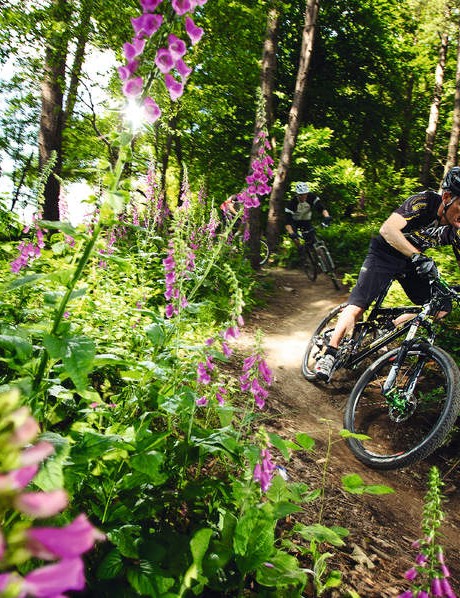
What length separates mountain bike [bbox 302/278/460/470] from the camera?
3389 mm

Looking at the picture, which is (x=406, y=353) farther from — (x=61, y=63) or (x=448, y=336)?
(x=61, y=63)

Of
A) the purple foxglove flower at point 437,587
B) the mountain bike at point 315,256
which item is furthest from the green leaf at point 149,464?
the mountain bike at point 315,256

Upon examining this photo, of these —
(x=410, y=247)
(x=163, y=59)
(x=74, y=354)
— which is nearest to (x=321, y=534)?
(x=74, y=354)

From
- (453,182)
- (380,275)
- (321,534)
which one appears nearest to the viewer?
(321,534)

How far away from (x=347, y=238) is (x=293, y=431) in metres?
11.6

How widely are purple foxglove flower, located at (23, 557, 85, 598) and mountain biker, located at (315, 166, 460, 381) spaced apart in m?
4.02

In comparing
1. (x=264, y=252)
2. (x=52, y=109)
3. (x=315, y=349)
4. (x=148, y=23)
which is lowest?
(x=315, y=349)

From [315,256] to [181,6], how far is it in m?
10.6

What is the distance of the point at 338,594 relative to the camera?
201 cm

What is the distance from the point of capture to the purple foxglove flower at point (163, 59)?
1463mm

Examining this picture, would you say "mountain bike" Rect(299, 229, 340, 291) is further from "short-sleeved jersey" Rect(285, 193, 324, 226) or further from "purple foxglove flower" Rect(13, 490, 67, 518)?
"purple foxglove flower" Rect(13, 490, 67, 518)

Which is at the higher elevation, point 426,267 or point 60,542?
point 60,542

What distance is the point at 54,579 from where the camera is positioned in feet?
1.34

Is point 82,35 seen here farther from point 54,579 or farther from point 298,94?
point 54,579
